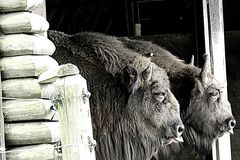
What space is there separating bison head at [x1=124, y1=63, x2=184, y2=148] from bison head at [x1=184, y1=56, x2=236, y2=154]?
4.03ft

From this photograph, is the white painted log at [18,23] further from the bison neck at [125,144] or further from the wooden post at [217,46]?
the wooden post at [217,46]

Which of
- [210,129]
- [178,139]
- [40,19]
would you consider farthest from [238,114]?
[40,19]

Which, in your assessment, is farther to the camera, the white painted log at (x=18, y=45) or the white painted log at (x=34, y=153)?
the white painted log at (x=18, y=45)

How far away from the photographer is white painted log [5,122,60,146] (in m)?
4.82

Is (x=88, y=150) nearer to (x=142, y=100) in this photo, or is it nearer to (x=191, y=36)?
(x=142, y=100)

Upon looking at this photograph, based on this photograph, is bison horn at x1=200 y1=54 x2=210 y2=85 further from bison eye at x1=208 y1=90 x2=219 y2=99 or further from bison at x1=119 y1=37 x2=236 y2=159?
bison eye at x1=208 y1=90 x2=219 y2=99

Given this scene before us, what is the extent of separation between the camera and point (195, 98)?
8766mm

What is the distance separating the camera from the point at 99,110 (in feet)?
24.1

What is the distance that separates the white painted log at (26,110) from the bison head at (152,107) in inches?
101

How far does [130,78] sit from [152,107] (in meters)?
0.41

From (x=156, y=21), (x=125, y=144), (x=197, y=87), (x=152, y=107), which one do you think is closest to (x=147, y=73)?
(x=152, y=107)

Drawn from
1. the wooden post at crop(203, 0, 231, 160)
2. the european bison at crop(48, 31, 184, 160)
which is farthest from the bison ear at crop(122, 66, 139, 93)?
the wooden post at crop(203, 0, 231, 160)

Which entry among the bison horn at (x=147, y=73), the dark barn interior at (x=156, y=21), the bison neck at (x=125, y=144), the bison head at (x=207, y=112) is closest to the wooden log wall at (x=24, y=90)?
the bison horn at (x=147, y=73)

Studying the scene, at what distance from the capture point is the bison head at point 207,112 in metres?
8.59
